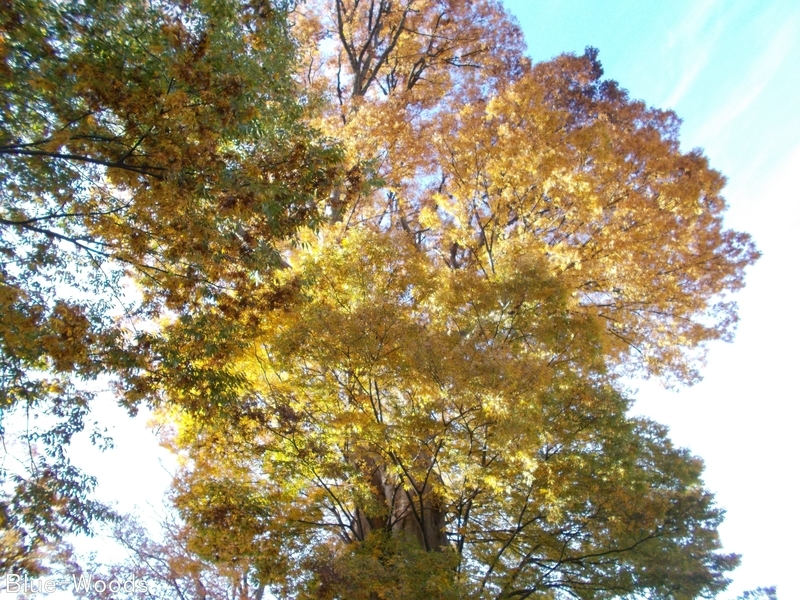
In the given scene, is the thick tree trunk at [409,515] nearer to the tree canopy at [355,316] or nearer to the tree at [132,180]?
the tree canopy at [355,316]

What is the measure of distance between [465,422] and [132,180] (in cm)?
397

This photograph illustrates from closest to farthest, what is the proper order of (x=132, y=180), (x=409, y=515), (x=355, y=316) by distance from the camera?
1. (x=132, y=180)
2. (x=355, y=316)
3. (x=409, y=515)

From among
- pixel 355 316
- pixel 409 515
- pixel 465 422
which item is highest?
pixel 355 316

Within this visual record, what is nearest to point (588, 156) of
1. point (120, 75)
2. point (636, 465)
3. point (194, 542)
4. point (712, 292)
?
point (712, 292)

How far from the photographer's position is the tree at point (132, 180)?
12.1 ft

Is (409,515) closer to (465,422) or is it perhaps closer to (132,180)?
(465,422)

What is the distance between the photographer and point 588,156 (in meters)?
9.05

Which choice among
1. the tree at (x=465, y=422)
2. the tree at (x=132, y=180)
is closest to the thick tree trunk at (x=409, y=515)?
the tree at (x=465, y=422)

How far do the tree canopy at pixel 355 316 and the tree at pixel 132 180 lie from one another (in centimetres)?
3

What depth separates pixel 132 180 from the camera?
4.44m

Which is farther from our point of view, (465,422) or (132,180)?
(465,422)

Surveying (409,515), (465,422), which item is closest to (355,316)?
(465,422)

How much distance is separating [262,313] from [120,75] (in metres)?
2.38

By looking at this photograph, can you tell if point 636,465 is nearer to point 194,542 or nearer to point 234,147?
point 194,542
